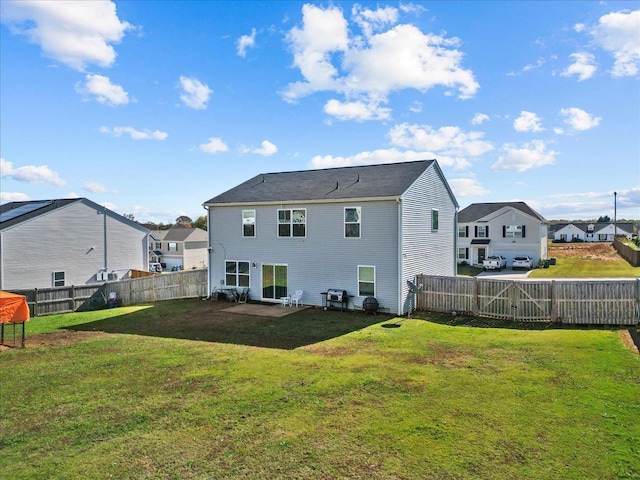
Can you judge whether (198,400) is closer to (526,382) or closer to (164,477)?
(164,477)

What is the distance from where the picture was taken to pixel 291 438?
20.6ft

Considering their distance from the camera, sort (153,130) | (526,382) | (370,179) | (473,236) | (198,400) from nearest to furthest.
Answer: (198,400) < (526,382) < (370,179) < (153,130) < (473,236)

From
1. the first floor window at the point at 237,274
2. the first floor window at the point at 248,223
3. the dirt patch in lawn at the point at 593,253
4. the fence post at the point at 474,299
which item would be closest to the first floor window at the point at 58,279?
the first floor window at the point at 237,274

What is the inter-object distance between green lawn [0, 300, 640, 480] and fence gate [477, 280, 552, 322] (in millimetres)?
2010

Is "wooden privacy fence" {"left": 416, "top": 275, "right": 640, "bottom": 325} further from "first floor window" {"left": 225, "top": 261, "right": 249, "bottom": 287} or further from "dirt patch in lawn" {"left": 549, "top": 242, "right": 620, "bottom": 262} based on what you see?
"dirt patch in lawn" {"left": 549, "top": 242, "right": 620, "bottom": 262}

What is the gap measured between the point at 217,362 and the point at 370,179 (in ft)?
40.8

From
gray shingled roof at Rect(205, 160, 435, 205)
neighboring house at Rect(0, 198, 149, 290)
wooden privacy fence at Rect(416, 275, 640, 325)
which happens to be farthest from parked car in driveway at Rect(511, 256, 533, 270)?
neighboring house at Rect(0, 198, 149, 290)

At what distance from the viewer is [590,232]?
8656cm

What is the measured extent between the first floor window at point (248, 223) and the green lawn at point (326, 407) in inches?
340

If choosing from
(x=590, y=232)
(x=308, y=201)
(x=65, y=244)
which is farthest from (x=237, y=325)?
(x=590, y=232)

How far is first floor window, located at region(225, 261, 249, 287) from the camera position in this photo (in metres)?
21.6

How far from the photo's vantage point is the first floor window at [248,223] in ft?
69.6

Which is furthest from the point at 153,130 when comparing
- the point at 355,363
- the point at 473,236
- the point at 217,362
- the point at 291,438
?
the point at 473,236

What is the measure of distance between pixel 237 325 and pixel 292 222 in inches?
250
